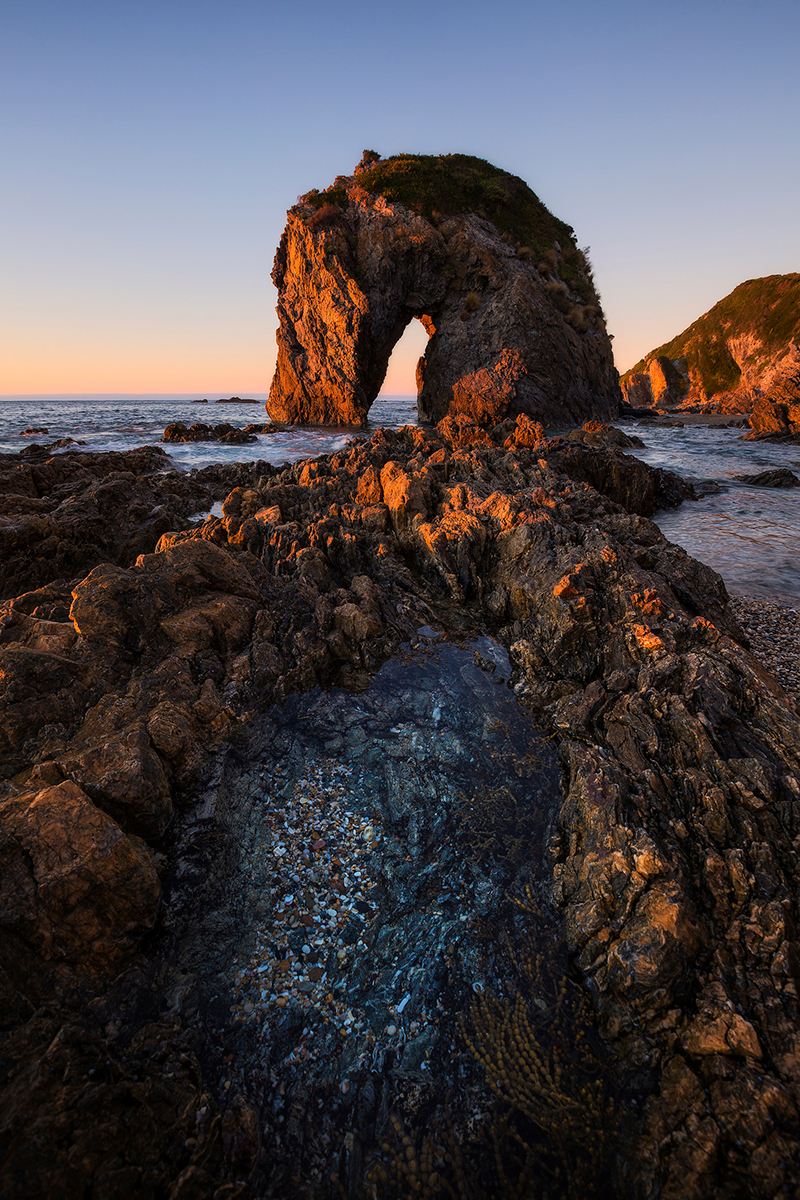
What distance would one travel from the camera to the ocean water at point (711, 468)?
15.9 m

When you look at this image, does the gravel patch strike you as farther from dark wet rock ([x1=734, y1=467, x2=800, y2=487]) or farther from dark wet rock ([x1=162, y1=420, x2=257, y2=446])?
dark wet rock ([x1=162, y1=420, x2=257, y2=446])

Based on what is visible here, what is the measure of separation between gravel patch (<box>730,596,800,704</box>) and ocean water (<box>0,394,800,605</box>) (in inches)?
42.7

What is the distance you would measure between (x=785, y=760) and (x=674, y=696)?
1441mm

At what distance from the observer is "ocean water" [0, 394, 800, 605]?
15.9m

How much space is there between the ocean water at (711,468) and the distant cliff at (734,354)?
40.2 metres

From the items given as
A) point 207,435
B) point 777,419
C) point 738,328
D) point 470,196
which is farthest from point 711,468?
point 738,328

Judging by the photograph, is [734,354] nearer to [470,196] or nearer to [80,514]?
[470,196]

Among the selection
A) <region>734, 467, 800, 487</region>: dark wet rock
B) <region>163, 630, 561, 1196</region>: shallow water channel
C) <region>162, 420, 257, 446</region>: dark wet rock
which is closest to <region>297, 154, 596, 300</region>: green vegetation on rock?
<region>162, 420, 257, 446</region>: dark wet rock

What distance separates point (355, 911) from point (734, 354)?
123 meters

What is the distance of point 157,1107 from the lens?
383 cm

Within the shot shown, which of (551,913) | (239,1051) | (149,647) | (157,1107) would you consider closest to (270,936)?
(239,1051)

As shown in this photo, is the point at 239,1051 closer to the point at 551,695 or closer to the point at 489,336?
the point at 551,695

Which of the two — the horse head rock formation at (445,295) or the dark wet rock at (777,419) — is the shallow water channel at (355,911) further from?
the dark wet rock at (777,419)

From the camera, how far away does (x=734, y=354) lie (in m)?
94.7
